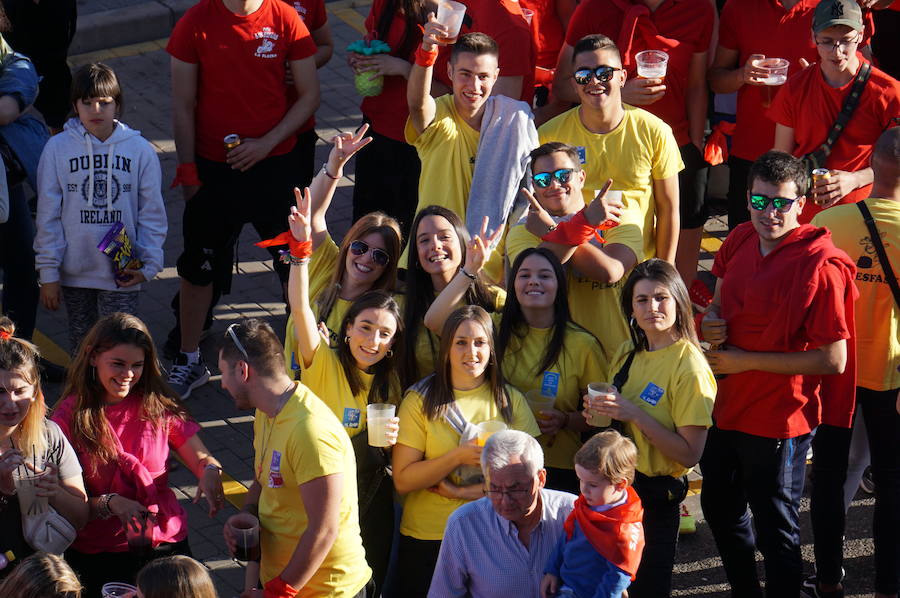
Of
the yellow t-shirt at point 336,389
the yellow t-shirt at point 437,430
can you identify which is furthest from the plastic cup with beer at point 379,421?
the yellow t-shirt at point 336,389

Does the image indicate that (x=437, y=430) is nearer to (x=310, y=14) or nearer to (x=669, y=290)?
(x=669, y=290)

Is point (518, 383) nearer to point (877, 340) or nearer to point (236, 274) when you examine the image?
point (877, 340)

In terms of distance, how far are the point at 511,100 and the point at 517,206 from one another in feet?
1.92

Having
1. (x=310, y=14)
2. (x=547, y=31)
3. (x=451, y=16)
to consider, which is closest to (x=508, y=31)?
(x=451, y=16)

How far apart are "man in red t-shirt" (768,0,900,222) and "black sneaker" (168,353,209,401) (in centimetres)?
374

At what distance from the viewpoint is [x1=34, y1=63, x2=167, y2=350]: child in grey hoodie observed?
23.0 ft

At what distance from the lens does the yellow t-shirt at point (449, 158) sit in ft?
23.0

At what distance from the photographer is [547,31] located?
8875mm

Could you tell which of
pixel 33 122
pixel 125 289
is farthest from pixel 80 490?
pixel 33 122

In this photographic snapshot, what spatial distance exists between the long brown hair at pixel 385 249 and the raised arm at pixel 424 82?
792mm

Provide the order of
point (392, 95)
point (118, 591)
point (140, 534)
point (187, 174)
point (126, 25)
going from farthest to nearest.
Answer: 1. point (126, 25)
2. point (392, 95)
3. point (187, 174)
4. point (140, 534)
5. point (118, 591)

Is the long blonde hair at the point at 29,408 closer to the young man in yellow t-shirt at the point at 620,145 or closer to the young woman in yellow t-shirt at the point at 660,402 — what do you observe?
the young woman in yellow t-shirt at the point at 660,402

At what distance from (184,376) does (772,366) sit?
370 cm

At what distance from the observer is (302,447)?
5012mm
